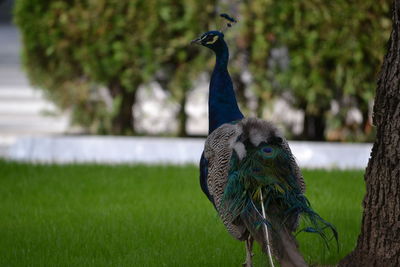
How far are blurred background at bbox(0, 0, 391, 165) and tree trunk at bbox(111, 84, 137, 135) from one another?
0.01 m

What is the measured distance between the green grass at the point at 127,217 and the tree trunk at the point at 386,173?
60 centimetres

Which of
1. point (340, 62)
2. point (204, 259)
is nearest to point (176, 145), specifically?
point (340, 62)

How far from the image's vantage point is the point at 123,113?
33.3ft

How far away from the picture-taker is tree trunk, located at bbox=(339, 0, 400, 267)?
13.6 ft

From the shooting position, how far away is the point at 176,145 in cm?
914

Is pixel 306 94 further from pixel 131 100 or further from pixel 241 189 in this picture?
pixel 241 189

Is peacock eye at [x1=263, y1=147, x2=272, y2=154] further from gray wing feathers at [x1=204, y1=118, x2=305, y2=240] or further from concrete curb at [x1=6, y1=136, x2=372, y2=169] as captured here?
concrete curb at [x1=6, y1=136, x2=372, y2=169]

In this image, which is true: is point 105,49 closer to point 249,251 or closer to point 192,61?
point 192,61

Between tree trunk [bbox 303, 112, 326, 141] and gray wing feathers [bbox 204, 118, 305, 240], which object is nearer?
gray wing feathers [bbox 204, 118, 305, 240]

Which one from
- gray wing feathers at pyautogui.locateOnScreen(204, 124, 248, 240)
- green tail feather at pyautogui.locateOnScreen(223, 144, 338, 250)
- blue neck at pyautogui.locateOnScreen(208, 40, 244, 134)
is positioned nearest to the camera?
green tail feather at pyautogui.locateOnScreen(223, 144, 338, 250)

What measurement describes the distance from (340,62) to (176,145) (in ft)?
6.34

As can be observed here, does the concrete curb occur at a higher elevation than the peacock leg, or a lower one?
lower

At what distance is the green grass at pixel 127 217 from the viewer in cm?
501

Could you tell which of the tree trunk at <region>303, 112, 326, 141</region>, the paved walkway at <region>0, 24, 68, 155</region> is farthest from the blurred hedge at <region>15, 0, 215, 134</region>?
the tree trunk at <region>303, 112, 326, 141</region>
